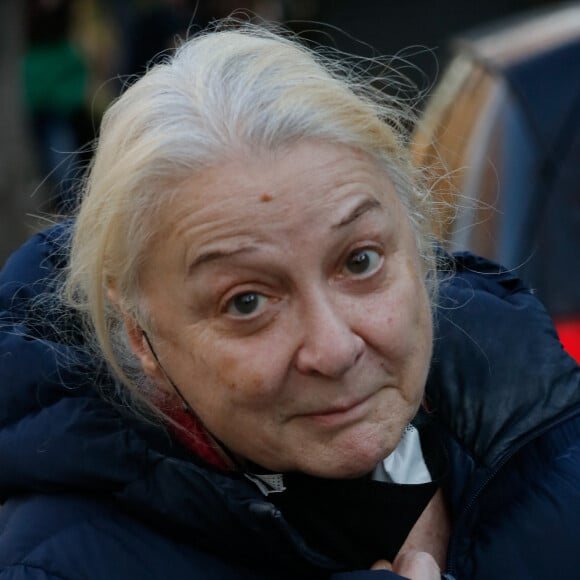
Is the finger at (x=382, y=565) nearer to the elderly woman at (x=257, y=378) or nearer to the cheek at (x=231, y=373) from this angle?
the elderly woman at (x=257, y=378)

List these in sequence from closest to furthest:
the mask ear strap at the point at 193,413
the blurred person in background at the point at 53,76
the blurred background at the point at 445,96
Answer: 1. the mask ear strap at the point at 193,413
2. the blurred background at the point at 445,96
3. the blurred person in background at the point at 53,76

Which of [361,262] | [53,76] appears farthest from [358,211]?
[53,76]

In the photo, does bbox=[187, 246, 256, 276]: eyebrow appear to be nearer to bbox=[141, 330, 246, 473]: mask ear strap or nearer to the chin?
bbox=[141, 330, 246, 473]: mask ear strap

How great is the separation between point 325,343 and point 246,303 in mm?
134

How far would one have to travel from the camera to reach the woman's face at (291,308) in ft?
6.01

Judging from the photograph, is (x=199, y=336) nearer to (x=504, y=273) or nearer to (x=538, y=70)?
(x=504, y=273)

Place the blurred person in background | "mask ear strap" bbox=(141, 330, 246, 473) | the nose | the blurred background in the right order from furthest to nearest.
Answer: the blurred person in background < the blurred background < "mask ear strap" bbox=(141, 330, 246, 473) < the nose

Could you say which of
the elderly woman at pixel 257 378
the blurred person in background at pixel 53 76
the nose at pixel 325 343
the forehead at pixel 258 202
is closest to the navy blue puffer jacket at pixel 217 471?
the elderly woman at pixel 257 378

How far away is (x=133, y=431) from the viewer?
78.9 inches

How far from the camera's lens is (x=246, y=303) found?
6.06 ft

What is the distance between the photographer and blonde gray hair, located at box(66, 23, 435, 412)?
186cm

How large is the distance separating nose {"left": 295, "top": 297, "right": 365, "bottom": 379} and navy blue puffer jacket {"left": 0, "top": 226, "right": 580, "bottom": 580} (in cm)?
24

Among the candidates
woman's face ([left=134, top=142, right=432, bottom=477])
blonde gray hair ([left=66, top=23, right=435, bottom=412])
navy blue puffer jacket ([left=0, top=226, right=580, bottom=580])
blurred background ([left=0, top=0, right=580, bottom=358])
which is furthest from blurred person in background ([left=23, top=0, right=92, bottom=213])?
woman's face ([left=134, top=142, right=432, bottom=477])

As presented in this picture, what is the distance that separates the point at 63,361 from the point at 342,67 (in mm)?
702
